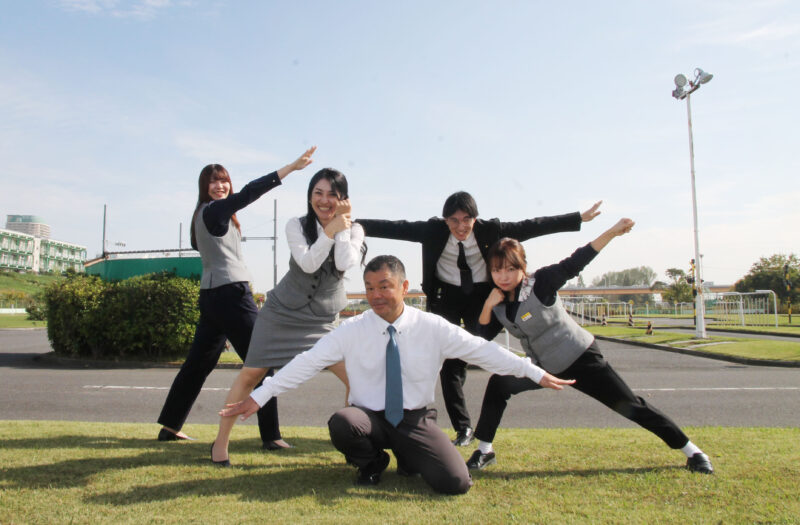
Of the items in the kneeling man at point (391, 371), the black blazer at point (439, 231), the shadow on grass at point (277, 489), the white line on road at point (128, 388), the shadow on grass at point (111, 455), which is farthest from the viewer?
the white line on road at point (128, 388)

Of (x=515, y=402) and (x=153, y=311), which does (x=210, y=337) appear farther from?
A: (x=153, y=311)

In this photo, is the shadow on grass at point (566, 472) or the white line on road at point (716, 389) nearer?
the shadow on grass at point (566, 472)

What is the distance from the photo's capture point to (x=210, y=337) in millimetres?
4469

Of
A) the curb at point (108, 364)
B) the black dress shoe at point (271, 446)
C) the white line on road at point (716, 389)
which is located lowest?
the curb at point (108, 364)

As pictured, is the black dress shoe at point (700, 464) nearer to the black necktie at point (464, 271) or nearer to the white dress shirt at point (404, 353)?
the white dress shirt at point (404, 353)

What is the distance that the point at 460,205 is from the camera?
4.22 meters

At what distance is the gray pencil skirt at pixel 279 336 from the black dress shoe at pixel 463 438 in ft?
4.96

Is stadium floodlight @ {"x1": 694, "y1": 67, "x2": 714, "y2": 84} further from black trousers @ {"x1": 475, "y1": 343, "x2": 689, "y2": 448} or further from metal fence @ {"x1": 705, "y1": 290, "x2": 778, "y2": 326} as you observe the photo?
black trousers @ {"x1": 475, "y1": 343, "x2": 689, "y2": 448}

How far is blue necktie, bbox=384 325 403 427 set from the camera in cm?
324

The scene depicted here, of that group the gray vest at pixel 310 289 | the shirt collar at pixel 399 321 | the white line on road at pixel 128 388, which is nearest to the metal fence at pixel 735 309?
the white line on road at pixel 128 388

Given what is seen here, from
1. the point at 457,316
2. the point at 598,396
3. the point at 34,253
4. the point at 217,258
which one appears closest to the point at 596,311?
the point at 457,316

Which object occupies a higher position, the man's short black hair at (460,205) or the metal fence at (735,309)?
the man's short black hair at (460,205)

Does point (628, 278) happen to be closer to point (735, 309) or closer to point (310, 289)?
point (735, 309)

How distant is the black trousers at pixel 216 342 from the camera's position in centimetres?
420
